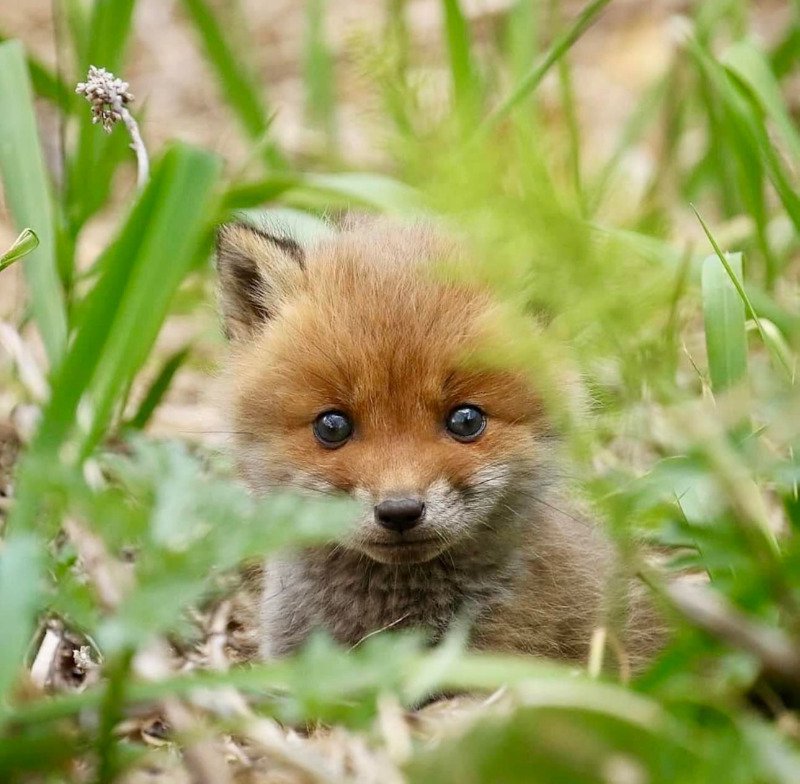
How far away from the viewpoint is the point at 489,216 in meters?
2.13

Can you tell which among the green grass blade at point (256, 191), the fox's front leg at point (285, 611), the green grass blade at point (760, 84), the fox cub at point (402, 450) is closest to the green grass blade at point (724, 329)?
the fox cub at point (402, 450)

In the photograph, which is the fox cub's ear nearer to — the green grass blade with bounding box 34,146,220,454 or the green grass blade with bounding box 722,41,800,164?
the green grass blade with bounding box 34,146,220,454

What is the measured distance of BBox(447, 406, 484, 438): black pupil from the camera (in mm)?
3389

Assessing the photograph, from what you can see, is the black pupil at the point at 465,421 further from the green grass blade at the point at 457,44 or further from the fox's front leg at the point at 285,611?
the green grass blade at the point at 457,44

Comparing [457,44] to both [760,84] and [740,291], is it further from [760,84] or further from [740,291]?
[740,291]

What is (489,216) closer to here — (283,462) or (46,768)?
(46,768)

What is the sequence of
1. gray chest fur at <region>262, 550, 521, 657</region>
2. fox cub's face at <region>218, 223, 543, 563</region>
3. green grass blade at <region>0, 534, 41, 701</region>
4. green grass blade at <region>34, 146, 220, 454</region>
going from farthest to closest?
gray chest fur at <region>262, 550, 521, 657</region>
fox cub's face at <region>218, 223, 543, 563</region>
green grass blade at <region>34, 146, 220, 454</region>
green grass blade at <region>0, 534, 41, 701</region>

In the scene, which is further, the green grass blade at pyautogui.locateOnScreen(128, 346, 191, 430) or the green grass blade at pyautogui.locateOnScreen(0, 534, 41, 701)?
the green grass blade at pyautogui.locateOnScreen(128, 346, 191, 430)

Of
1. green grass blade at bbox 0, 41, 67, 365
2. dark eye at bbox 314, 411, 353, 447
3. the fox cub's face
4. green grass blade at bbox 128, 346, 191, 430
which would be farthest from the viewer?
green grass blade at bbox 128, 346, 191, 430

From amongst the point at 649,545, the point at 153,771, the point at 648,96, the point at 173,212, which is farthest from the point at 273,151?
the point at 153,771

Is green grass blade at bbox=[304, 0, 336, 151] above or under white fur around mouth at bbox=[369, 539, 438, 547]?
above

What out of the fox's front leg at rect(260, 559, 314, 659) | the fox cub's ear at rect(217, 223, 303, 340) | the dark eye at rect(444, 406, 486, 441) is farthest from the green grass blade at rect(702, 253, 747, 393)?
the fox's front leg at rect(260, 559, 314, 659)

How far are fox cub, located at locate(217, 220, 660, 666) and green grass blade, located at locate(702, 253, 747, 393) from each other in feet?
1.64

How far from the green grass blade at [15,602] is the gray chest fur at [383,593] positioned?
1589 mm
